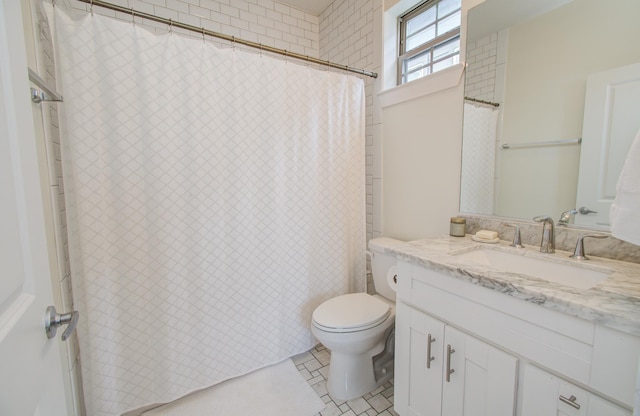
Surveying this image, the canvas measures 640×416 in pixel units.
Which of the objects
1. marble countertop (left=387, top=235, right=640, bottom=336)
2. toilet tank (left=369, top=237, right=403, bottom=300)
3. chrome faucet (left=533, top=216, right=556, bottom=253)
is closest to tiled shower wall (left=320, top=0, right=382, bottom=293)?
toilet tank (left=369, top=237, right=403, bottom=300)

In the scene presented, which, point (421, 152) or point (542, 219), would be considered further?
point (421, 152)

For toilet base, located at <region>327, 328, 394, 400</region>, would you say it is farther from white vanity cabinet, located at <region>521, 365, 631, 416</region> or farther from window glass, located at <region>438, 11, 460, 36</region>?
window glass, located at <region>438, 11, 460, 36</region>

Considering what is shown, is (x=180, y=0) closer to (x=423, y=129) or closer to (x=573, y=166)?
(x=423, y=129)

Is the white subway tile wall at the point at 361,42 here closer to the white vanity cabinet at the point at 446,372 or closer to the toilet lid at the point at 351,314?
the toilet lid at the point at 351,314

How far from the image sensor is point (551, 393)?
0.78 m

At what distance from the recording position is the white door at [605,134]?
100 cm

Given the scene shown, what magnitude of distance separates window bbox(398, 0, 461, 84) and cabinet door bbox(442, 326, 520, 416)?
4.90ft

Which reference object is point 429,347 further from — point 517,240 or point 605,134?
point 605,134

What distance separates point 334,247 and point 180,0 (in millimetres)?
2006

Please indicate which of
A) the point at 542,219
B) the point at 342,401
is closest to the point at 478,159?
the point at 542,219

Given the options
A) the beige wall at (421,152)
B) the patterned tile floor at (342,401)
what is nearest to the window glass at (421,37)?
the beige wall at (421,152)

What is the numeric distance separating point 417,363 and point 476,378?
0.26 metres

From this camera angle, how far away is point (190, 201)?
1418mm

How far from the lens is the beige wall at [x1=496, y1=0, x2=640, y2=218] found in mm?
1037
